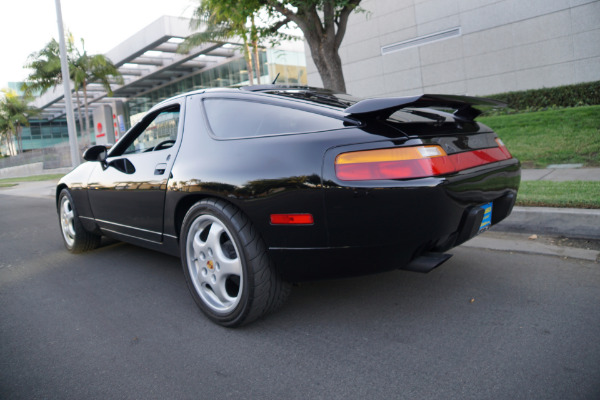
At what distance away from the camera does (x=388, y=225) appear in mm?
2170

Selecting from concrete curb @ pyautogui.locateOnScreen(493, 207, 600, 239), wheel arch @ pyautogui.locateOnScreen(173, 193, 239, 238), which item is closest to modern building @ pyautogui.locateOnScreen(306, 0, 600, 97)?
concrete curb @ pyautogui.locateOnScreen(493, 207, 600, 239)

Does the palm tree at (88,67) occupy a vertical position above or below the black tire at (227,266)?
above

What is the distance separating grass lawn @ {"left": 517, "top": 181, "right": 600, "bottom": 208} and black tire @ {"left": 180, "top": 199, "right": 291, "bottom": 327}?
10.8ft

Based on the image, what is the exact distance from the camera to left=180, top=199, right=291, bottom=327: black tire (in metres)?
2.44

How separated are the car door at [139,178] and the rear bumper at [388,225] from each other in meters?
1.23

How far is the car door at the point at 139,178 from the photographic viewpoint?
10.5 feet

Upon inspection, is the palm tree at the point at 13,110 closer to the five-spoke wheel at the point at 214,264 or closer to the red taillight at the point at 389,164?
the five-spoke wheel at the point at 214,264

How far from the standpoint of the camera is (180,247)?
292cm

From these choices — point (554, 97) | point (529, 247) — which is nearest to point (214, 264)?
point (529, 247)

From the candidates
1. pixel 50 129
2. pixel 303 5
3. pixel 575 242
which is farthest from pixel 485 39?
pixel 50 129

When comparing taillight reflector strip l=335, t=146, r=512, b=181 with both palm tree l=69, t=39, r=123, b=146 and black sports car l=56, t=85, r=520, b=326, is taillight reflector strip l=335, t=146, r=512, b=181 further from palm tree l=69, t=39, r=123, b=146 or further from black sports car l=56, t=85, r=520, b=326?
palm tree l=69, t=39, r=123, b=146

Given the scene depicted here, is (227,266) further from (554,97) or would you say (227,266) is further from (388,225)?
(554,97)

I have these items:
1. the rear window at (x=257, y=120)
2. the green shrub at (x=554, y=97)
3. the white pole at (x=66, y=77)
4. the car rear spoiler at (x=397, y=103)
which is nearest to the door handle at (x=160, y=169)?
the rear window at (x=257, y=120)

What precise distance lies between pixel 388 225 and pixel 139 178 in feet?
6.81
